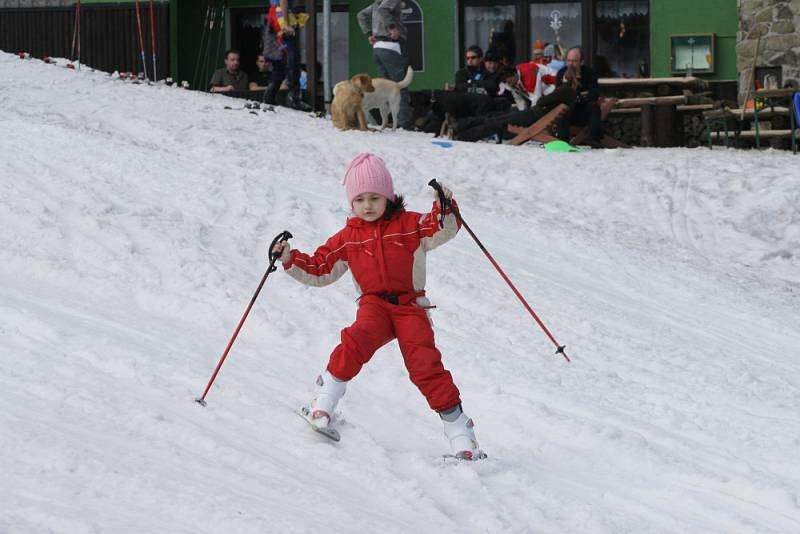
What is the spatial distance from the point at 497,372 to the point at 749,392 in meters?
1.36

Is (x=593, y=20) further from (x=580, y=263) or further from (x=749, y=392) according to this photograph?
(x=749, y=392)

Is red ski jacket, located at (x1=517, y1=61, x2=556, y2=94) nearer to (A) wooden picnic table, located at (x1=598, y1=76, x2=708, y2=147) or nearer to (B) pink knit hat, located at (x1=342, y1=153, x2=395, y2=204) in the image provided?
(A) wooden picnic table, located at (x1=598, y1=76, x2=708, y2=147)

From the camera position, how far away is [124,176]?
10.0 m

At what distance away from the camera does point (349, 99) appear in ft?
47.8

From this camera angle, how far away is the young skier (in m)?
5.01

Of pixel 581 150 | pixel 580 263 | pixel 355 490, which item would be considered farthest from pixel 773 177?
pixel 355 490

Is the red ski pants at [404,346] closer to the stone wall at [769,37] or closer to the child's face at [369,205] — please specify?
the child's face at [369,205]

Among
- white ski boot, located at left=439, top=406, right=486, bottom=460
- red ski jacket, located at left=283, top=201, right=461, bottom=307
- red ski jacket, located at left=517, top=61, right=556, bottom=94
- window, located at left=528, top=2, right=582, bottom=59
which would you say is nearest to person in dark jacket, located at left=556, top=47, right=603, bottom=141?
red ski jacket, located at left=517, top=61, right=556, bottom=94

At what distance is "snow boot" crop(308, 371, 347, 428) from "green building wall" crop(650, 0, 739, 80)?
1517 cm

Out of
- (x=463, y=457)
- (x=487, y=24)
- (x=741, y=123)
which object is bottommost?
(x=463, y=457)

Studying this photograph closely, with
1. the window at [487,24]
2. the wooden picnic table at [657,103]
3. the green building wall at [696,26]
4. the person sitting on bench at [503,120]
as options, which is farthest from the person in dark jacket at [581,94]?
the window at [487,24]

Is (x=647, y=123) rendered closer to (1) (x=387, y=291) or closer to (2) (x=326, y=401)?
(1) (x=387, y=291)

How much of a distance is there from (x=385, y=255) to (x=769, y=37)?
14.5 metres

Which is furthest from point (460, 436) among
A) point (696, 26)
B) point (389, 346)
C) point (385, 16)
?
point (696, 26)
